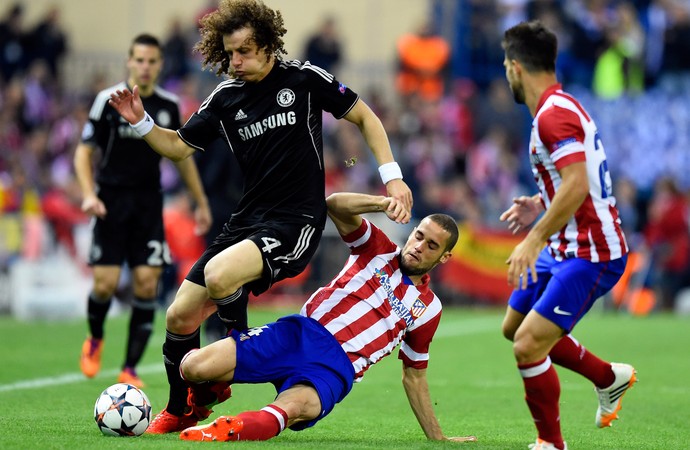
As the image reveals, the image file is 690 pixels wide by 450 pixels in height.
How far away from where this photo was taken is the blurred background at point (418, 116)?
1895cm

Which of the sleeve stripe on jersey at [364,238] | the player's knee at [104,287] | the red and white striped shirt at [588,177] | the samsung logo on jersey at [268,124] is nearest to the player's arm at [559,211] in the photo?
the red and white striped shirt at [588,177]

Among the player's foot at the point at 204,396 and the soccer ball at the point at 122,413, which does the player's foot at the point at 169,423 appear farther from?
the soccer ball at the point at 122,413

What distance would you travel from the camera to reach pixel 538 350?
629 cm

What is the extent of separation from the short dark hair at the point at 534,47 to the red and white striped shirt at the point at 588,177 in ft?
0.51

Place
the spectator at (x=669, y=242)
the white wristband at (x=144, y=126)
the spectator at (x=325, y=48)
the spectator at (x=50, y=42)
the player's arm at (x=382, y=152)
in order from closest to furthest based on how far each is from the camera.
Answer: the player's arm at (x=382, y=152)
the white wristband at (x=144, y=126)
the spectator at (x=669, y=242)
the spectator at (x=50, y=42)
the spectator at (x=325, y=48)

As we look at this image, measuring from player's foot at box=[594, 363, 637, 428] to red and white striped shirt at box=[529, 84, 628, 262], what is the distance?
103cm

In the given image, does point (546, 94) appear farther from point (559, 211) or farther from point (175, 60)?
point (175, 60)

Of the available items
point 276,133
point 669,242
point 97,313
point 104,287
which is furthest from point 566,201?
point 669,242

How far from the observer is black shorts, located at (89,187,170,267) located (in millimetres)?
9859

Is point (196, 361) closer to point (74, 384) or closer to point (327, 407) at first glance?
point (327, 407)

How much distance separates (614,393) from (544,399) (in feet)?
3.90

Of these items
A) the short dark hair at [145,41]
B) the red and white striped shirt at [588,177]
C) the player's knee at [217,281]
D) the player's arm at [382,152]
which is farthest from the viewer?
the short dark hair at [145,41]

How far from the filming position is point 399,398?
30.9 feet

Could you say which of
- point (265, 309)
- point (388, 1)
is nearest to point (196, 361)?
point (265, 309)
